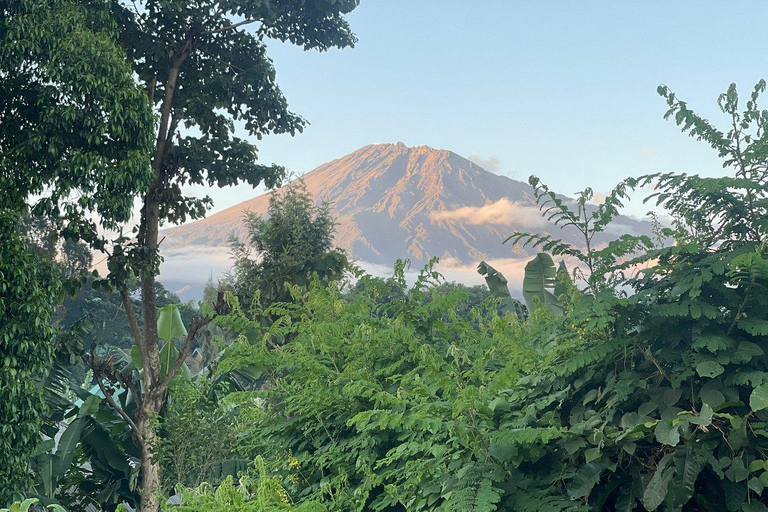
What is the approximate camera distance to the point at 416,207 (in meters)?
136

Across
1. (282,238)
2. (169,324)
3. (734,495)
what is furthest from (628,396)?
(282,238)

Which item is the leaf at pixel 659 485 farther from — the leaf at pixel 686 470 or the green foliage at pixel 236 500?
the green foliage at pixel 236 500

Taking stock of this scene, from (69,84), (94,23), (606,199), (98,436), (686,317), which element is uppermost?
(94,23)

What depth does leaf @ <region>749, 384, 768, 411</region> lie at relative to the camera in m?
2.16

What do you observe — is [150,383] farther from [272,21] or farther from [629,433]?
[629,433]

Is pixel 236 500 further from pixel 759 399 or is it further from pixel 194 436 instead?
pixel 194 436

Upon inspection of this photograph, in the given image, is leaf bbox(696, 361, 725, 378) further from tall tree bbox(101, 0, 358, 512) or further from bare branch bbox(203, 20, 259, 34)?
bare branch bbox(203, 20, 259, 34)

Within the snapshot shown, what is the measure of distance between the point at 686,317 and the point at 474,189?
12707 centimetres

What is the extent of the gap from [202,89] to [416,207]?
126m

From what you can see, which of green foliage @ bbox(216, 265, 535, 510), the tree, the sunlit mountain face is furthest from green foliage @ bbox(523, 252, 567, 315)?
the sunlit mountain face

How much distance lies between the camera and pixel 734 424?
2312 mm

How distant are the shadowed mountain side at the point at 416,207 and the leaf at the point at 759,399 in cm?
10667

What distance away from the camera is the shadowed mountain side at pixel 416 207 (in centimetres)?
11762

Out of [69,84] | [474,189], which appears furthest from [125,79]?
[474,189]
